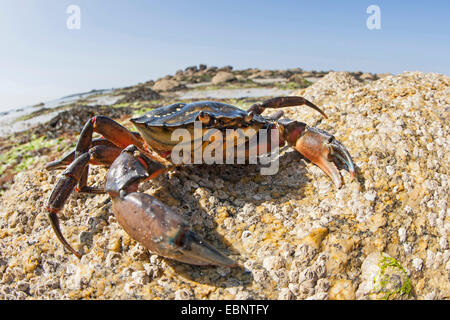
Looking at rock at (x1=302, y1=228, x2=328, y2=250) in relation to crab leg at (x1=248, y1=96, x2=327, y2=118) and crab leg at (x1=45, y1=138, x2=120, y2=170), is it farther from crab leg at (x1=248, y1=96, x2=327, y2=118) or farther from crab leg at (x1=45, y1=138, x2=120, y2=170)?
crab leg at (x1=45, y1=138, x2=120, y2=170)

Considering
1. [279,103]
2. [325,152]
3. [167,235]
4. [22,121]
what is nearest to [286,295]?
[167,235]

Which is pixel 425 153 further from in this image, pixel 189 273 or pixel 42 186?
pixel 42 186

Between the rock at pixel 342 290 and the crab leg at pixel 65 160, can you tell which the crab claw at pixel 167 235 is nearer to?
the rock at pixel 342 290

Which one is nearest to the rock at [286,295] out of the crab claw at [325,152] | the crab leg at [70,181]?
the crab claw at [325,152]

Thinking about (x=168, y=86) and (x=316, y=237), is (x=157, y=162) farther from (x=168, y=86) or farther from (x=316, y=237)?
(x=168, y=86)

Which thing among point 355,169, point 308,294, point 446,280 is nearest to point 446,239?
point 446,280

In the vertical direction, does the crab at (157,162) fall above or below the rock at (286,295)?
above
